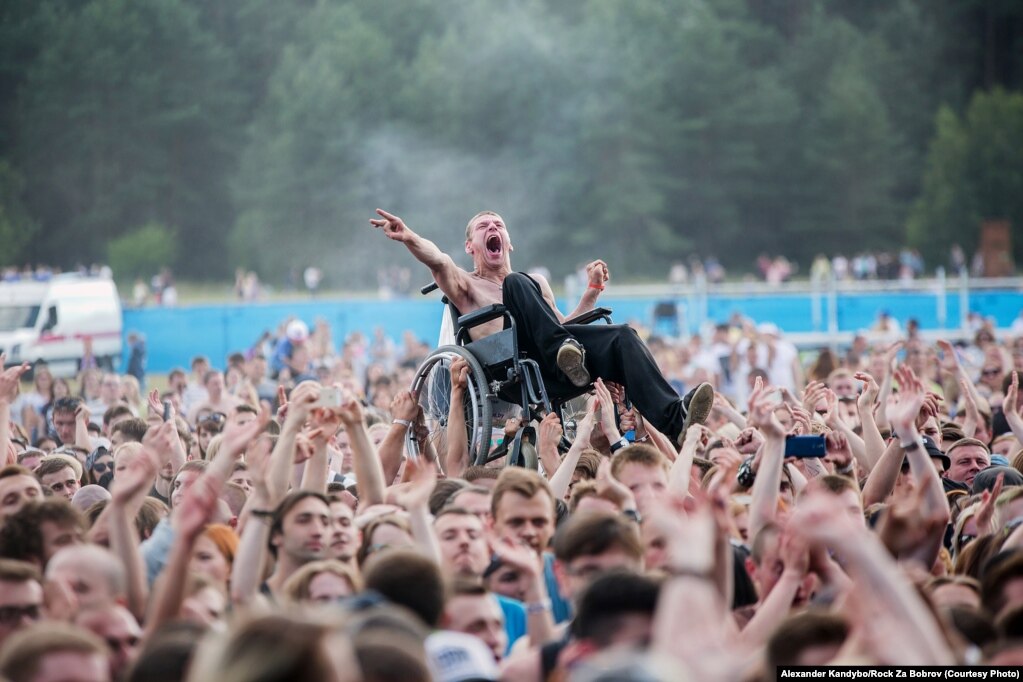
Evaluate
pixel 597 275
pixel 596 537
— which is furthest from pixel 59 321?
pixel 596 537

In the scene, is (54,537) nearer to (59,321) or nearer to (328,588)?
(328,588)

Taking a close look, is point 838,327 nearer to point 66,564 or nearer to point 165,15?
point 66,564

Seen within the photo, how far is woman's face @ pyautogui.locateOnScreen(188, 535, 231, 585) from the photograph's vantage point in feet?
15.7

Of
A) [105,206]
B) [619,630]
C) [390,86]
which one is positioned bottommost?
[619,630]

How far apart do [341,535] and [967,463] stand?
389 cm

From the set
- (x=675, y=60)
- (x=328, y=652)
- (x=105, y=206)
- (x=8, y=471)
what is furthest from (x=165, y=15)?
(x=328, y=652)

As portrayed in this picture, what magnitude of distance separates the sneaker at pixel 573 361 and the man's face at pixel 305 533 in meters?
2.61

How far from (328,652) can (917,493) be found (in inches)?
115

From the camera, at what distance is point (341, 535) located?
4984mm

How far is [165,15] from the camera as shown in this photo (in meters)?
52.7

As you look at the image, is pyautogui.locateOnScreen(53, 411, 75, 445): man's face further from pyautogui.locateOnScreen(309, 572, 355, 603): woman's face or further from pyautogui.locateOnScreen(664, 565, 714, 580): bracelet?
pyautogui.locateOnScreen(664, 565, 714, 580): bracelet

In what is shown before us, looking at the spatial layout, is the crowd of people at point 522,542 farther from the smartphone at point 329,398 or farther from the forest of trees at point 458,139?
the forest of trees at point 458,139

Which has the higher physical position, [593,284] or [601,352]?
[593,284]

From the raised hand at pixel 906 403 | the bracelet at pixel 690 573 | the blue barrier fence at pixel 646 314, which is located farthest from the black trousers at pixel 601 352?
the blue barrier fence at pixel 646 314
